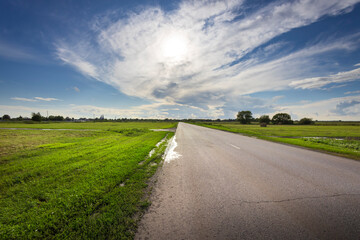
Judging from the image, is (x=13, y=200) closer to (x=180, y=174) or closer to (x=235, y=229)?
(x=180, y=174)

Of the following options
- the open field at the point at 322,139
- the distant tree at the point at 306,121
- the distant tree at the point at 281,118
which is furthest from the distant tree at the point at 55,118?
the distant tree at the point at 306,121

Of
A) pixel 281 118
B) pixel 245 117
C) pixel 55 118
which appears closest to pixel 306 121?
pixel 281 118

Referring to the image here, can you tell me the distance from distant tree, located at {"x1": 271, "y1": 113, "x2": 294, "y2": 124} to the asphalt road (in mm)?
127953

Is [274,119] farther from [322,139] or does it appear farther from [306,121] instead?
[322,139]

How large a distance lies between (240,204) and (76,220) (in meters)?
3.56

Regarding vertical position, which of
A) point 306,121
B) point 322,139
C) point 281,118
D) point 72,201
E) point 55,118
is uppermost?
point 281,118

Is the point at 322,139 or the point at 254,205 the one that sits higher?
the point at 322,139

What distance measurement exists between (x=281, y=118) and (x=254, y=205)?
13436 cm

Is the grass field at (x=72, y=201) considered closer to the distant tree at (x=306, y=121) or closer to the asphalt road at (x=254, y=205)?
the asphalt road at (x=254, y=205)

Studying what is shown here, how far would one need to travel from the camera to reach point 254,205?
3.46 m

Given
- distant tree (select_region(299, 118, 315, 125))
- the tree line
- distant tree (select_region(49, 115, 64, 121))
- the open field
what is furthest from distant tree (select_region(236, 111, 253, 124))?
distant tree (select_region(49, 115, 64, 121))

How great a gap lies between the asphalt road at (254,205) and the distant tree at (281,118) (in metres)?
128

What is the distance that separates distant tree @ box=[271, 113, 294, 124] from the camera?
112 metres

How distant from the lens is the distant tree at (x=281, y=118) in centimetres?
11201
